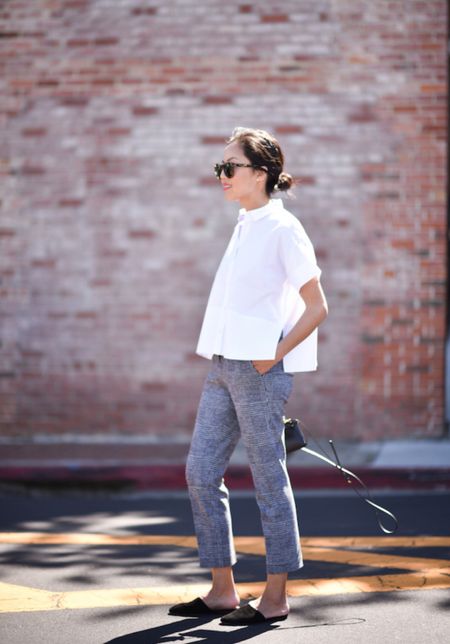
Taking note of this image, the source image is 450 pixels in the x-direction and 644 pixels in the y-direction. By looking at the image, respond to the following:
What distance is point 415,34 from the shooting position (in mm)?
8625

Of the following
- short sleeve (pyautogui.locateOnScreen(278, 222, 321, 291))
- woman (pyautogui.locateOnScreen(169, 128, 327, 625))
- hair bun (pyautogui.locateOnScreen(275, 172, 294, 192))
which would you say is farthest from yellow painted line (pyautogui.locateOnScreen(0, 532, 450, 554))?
hair bun (pyautogui.locateOnScreen(275, 172, 294, 192))

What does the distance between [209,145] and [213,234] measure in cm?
81

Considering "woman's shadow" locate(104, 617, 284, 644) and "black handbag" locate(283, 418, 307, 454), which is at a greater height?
"black handbag" locate(283, 418, 307, 454)

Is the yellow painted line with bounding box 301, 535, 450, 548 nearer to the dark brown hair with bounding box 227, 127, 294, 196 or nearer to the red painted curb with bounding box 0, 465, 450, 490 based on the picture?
the red painted curb with bounding box 0, 465, 450, 490

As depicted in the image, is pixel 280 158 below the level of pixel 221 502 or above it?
above

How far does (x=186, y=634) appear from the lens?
362 cm

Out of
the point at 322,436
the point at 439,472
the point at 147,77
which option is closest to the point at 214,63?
the point at 147,77

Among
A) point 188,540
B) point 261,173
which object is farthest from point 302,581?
point 261,173

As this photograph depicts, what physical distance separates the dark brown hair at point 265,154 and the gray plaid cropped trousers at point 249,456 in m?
0.74

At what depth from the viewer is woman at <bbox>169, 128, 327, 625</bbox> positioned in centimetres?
369

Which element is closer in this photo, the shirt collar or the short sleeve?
the short sleeve

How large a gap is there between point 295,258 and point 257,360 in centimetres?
41

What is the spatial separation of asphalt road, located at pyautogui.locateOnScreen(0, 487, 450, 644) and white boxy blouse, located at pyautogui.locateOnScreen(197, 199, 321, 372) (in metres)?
1.04

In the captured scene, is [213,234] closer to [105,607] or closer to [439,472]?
[439,472]
